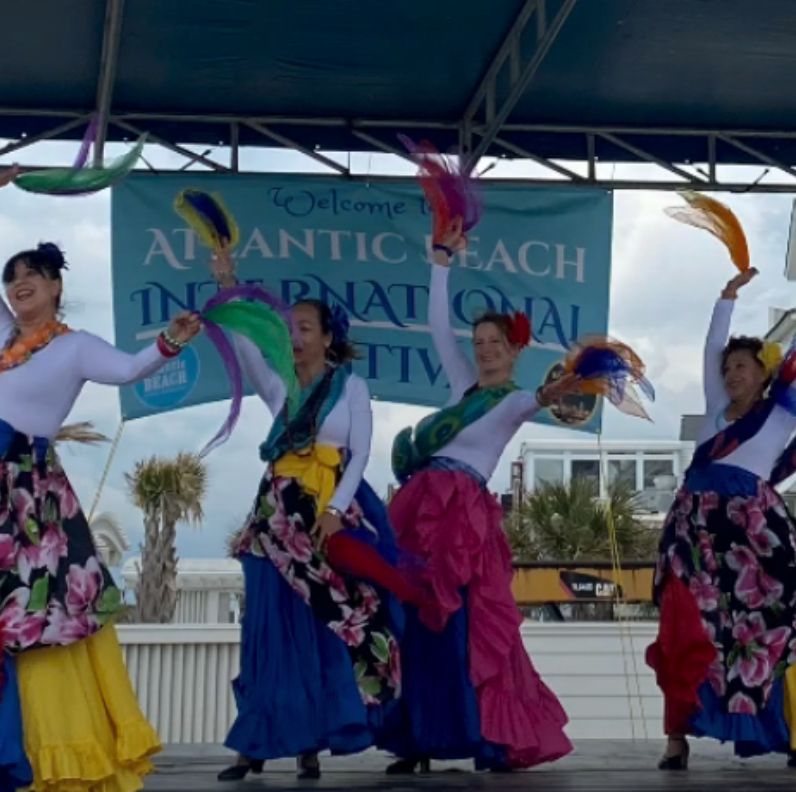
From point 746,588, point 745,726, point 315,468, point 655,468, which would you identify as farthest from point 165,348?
point 655,468

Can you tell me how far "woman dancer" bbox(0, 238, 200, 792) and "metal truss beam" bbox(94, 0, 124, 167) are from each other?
6.11ft

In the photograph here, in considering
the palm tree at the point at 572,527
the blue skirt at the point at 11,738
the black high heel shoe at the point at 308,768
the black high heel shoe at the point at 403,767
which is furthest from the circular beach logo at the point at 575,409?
the palm tree at the point at 572,527

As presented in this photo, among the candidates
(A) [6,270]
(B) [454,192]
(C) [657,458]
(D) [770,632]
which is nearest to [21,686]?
(A) [6,270]

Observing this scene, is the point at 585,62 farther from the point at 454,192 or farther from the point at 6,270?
the point at 6,270

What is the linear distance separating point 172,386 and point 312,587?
7.62ft

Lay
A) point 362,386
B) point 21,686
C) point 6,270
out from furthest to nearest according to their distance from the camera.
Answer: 1. point 362,386
2. point 6,270
3. point 21,686

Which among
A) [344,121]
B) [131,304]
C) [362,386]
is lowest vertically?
[362,386]

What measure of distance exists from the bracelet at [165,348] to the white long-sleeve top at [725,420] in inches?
87.0

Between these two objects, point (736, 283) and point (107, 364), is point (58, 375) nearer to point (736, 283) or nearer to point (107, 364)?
point (107, 364)

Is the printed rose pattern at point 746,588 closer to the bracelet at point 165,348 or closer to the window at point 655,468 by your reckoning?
the bracelet at point 165,348

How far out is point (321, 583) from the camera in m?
4.39

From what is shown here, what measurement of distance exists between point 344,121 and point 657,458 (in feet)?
101

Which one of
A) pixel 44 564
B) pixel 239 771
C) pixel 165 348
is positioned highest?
pixel 165 348

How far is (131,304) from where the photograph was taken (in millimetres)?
6559
